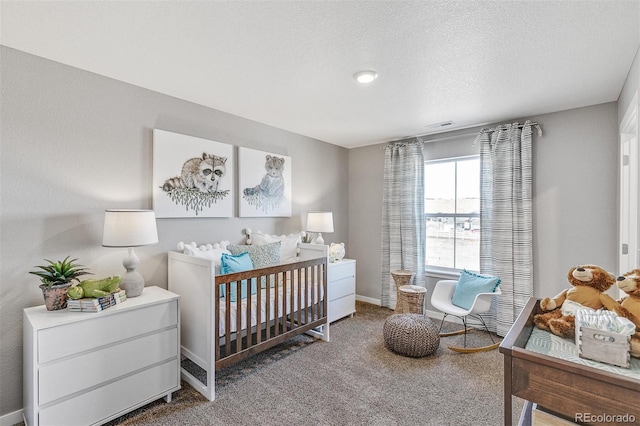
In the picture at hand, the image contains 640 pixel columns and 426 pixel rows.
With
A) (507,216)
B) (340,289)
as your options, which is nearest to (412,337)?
(340,289)

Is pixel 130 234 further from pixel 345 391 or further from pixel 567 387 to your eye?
pixel 567 387

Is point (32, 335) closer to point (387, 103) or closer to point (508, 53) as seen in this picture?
point (387, 103)

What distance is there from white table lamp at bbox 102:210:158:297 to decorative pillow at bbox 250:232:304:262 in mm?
1220

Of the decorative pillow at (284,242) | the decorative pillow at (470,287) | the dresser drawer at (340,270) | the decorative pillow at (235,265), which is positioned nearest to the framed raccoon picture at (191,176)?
the decorative pillow at (284,242)

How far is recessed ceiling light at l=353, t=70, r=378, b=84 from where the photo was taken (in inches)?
87.2

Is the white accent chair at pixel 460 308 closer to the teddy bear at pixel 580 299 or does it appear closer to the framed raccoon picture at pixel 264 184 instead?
the teddy bear at pixel 580 299

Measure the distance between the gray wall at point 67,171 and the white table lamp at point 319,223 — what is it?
4.04 feet

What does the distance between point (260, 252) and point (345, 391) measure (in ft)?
4.87

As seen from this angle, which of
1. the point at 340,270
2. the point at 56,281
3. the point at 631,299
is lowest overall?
the point at 340,270

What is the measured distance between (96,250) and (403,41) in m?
2.61

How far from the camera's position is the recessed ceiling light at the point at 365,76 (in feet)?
7.27

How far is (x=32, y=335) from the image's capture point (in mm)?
1691

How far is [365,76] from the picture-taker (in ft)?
7.41

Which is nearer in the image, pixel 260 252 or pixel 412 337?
pixel 412 337
